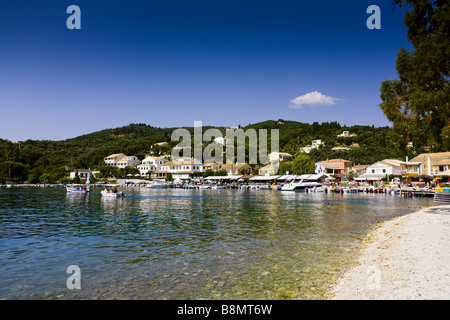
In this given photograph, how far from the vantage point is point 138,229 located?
1797cm

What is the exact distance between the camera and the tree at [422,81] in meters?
15.9

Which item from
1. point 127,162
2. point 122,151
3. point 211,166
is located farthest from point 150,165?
point 122,151

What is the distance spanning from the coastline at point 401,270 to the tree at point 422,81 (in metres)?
7.54

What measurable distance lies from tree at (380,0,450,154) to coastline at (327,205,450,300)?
24.7 ft

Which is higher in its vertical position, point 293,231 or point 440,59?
point 440,59

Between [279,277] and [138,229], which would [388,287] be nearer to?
[279,277]

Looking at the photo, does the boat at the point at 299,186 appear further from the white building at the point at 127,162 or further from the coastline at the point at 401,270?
the white building at the point at 127,162

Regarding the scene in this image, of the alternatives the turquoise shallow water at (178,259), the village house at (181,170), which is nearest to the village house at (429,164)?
the turquoise shallow water at (178,259)

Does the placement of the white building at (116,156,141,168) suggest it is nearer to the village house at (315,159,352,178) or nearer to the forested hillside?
the forested hillside

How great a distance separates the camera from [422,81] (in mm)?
17594

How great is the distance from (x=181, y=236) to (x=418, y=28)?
19.3 meters

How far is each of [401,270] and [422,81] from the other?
14360 mm

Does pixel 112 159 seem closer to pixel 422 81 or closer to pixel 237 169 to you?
pixel 237 169
